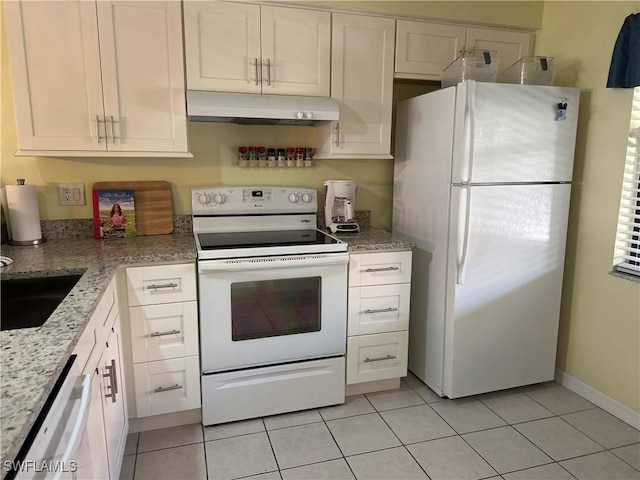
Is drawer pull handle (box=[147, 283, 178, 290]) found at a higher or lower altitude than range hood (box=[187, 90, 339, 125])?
lower

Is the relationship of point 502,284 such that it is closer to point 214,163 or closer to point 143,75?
point 214,163

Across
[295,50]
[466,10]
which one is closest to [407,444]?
[295,50]

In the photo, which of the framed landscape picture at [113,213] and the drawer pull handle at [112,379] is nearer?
the drawer pull handle at [112,379]

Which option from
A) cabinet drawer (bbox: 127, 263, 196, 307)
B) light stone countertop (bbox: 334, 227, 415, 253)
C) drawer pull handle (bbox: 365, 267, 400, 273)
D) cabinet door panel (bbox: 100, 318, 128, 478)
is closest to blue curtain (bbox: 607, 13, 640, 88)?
light stone countertop (bbox: 334, 227, 415, 253)

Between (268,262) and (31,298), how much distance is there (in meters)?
0.98

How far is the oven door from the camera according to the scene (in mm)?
2129

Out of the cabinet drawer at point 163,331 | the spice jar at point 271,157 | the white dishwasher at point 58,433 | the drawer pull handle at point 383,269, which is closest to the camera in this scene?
the white dishwasher at point 58,433

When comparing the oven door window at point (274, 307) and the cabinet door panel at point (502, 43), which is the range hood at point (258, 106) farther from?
the cabinet door panel at point (502, 43)

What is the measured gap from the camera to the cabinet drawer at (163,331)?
6.78 feet

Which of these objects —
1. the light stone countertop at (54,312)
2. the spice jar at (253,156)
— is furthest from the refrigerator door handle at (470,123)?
the light stone countertop at (54,312)

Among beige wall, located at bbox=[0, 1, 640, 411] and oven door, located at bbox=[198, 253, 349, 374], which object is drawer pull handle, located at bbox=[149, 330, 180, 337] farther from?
beige wall, located at bbox=[0, 1, 640, 411]

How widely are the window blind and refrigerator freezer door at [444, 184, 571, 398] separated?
26 cm

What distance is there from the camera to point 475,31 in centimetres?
266

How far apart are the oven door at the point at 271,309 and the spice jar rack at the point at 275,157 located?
739 mm
